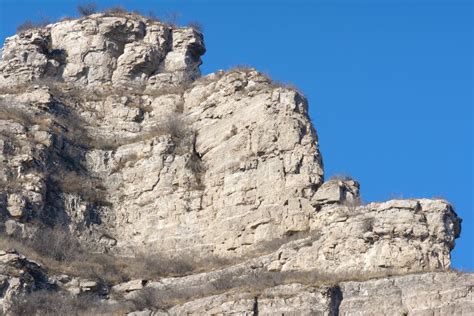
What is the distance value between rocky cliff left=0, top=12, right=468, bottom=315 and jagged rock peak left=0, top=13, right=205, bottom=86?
64 millimetres

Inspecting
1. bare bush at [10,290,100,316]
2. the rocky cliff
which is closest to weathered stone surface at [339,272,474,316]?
the rocky cliff

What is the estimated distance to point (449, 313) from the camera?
4456 cm

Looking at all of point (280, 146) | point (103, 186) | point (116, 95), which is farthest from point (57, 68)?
point (280, 146)

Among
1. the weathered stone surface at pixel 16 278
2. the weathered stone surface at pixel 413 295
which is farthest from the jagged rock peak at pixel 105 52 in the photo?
the weathered stone surface at pixel 413 295

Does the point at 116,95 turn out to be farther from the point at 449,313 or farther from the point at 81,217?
the point at 449,313

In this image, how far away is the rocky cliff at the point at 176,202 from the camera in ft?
154

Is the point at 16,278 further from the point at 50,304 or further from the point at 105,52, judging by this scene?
the point at 105,52

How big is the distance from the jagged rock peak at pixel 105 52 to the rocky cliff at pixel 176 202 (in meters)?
0.06

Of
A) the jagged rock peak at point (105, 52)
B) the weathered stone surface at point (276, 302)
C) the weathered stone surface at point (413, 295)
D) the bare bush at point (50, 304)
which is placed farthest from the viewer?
the jagged rock peak at point (105, 52)

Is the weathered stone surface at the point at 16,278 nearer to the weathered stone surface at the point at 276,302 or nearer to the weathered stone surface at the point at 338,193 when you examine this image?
the weathered stone surface at the point at 276,302

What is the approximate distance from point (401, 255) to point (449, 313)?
3.73m

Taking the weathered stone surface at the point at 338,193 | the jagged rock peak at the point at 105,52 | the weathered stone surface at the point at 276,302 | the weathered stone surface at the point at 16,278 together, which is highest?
the jagged rock peak at the point at 105,52

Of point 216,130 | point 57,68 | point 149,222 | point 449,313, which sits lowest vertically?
point 449,313

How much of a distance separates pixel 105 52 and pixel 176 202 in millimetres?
10115
